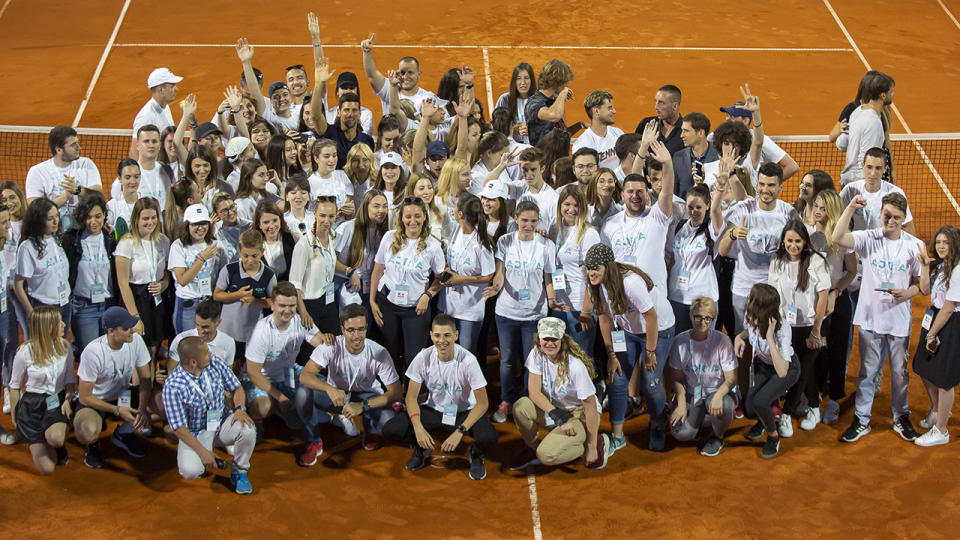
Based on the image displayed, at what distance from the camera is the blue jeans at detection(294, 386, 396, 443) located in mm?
9000

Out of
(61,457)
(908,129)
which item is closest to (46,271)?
(61,457)

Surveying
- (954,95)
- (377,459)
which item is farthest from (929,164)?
(377,459)

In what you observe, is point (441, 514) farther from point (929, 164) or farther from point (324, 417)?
point (929, 164)

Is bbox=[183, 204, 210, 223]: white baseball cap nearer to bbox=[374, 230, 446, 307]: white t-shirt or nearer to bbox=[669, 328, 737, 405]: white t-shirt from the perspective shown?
bbox=[374, 230, 446, 307]: white t-shirt

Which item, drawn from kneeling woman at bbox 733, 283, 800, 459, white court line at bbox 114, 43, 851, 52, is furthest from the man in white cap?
white court line at bbox 114, 43, 851, 52

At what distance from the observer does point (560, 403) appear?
350 inches

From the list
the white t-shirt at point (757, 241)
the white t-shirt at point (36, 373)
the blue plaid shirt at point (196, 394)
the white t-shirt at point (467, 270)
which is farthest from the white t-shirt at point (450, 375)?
the white t-shirt at point (36, 373)

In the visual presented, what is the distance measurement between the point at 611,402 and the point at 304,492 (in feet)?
8.80

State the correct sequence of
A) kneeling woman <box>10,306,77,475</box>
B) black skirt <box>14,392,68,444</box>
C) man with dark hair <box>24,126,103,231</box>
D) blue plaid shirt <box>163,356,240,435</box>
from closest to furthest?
blue plaid shirt <box>163,356,240,435</box>, kneeling woman <box>10,306,77,475</box>, black skirt <box>14,392,68,444</box>, man with dark hair <box>24,126,103,231</box>

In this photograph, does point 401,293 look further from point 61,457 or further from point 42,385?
point 61,457

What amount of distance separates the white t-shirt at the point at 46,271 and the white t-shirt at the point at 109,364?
73 centimetres

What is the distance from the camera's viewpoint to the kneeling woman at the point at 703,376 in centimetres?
896

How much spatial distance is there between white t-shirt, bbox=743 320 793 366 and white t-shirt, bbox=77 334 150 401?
5.10 meters

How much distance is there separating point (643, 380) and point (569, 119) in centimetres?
834
